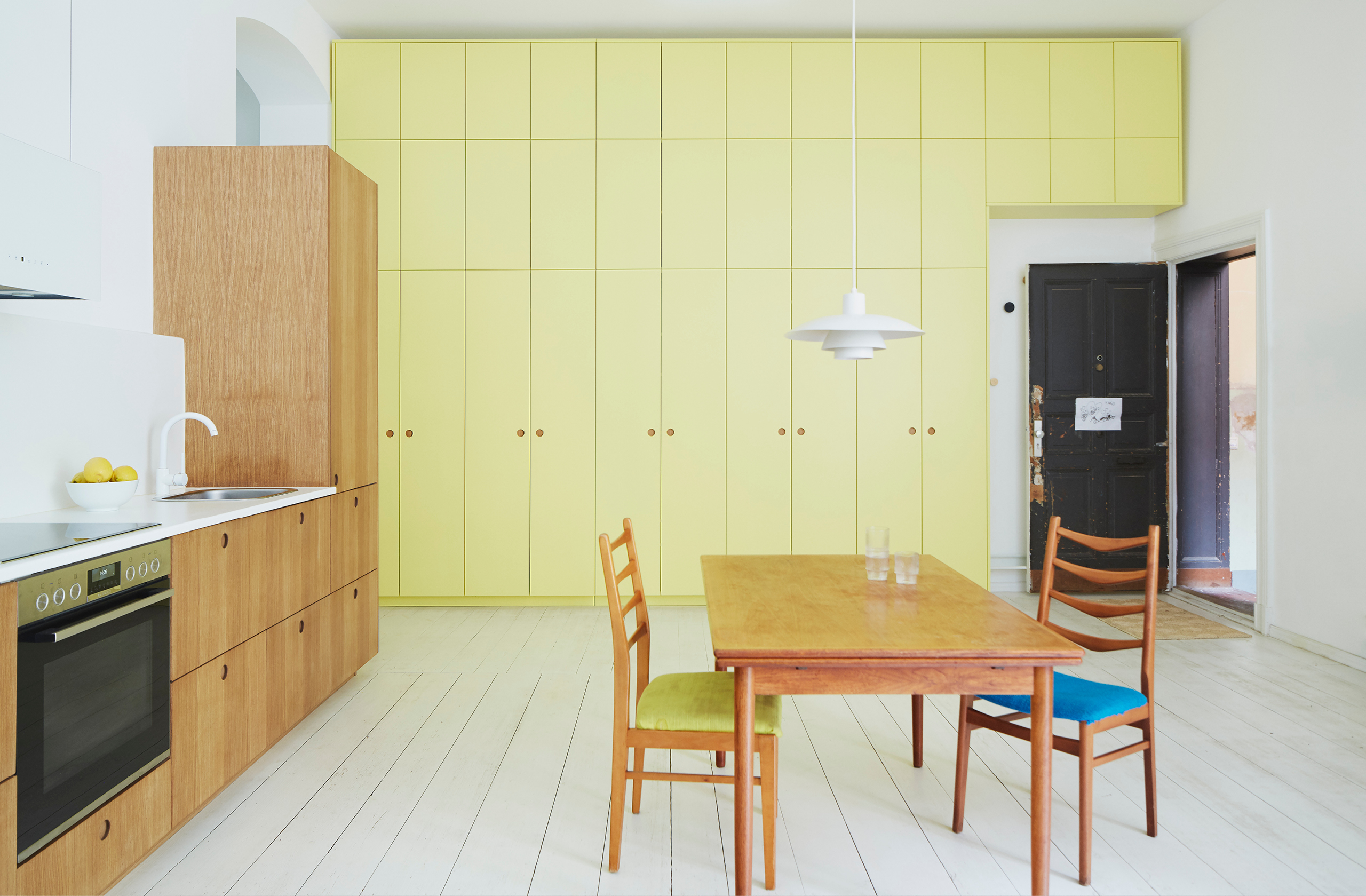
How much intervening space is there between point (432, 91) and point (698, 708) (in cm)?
425

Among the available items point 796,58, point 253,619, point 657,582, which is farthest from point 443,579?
point 796,58

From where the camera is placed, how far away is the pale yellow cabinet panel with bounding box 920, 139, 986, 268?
490cm

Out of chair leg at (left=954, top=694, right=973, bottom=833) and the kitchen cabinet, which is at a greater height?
the kitchen cabinet

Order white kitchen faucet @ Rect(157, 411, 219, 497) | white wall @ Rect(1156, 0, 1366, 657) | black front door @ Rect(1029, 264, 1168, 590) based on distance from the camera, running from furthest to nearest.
A: black front door @ Rect(1029, 264, 1168, 590)
white wall @ Rect(1156, 0, 1366, 657)
white kitchen faucet @ Rect(157, 411, 219, 497)

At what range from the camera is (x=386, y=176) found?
483 centimetres

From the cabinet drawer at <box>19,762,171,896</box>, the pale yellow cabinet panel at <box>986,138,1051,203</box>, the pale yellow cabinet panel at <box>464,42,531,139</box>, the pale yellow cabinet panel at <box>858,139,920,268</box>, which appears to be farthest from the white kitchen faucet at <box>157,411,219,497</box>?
the pale yellow cabinet panel at <box>986,138,1051,203</box>

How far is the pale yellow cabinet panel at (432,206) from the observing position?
15.8 feet

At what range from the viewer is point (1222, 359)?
5.30m

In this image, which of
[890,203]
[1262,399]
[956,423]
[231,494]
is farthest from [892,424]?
[231,494]

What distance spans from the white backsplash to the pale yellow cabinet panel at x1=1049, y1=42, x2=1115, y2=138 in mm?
4981

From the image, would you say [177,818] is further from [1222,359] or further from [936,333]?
[1222,359]

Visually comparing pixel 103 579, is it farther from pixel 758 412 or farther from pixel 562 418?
pixel 758 412

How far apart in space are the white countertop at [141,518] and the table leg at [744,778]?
150cm

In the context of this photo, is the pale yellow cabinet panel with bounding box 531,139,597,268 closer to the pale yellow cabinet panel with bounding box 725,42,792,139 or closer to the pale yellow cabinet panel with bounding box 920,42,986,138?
the pale yellow cabinet panel with bounding box 725,42,792,139
